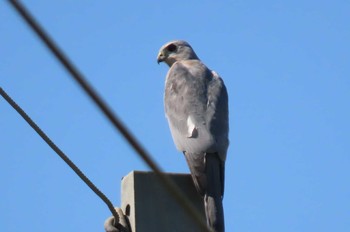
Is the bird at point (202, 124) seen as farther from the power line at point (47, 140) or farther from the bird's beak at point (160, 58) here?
the power line at point (47, 140)

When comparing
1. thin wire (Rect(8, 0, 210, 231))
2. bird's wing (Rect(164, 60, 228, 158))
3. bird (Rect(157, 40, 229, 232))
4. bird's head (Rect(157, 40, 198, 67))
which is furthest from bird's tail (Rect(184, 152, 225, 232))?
bird's head (Rect(157, 40, 198, 67))

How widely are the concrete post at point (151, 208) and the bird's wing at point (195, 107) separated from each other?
7.70ft

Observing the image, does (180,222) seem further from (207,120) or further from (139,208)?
(207,120)

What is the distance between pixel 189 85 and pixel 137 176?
4253 millimetres

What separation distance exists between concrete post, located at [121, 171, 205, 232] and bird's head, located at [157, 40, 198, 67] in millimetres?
6333

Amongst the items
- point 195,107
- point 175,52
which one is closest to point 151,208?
point 195,107

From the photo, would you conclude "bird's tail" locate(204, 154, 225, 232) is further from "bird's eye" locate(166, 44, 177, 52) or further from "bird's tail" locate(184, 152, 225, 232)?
"bird's eye" locate(166, 44, 177, 52)

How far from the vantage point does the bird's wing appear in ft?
22.7

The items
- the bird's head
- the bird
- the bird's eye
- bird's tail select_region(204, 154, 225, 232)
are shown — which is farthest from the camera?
the bird's eye

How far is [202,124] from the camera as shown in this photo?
7.31 m

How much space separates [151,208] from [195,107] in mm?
3822

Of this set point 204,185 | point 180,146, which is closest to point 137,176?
point 204,185

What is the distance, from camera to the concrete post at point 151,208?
13.0 ft

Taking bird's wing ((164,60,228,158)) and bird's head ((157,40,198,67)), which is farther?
bird's head ((157,40,198,67))
